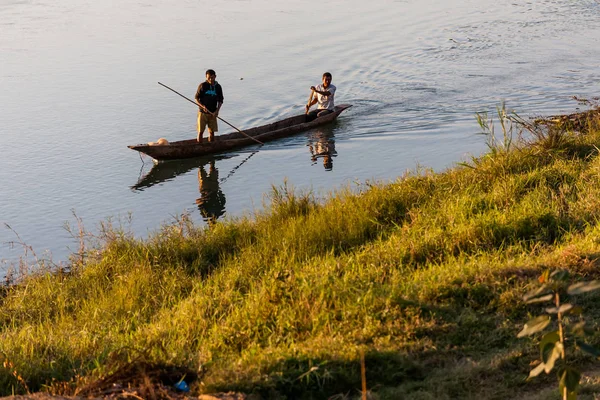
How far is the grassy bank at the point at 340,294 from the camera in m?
4.96

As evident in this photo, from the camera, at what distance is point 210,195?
14672 mm

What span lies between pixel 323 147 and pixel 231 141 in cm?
202

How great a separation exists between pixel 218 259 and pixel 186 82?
13.7 m

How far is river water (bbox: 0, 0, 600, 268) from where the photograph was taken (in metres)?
14.7

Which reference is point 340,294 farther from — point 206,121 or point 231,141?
point 231,141

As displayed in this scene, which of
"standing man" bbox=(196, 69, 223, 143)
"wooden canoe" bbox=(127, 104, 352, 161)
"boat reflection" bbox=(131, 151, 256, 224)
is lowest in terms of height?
"boat reflection" bbox=(131, 151, 256, 224)

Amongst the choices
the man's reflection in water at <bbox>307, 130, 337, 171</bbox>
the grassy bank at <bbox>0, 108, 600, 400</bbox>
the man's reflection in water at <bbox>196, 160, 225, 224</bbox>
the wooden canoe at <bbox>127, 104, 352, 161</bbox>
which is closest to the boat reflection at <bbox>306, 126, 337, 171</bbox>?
the man's reflection in water at <bbox>307, 130, 337, 171</bbox>

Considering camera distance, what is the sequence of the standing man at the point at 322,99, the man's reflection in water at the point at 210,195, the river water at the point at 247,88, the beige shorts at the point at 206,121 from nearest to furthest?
the man's reflection in water at the point at 210,195 → the river water at the point at 247,88 → the beige shorts at the point at 206,121 → the standing man at the point at 322,99

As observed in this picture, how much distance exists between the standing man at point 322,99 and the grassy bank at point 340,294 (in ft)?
25.6

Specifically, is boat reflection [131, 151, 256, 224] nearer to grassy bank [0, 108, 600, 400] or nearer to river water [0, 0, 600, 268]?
river water [0, 0, 600, 268]

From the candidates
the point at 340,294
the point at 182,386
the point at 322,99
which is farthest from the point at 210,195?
the point at 182,386

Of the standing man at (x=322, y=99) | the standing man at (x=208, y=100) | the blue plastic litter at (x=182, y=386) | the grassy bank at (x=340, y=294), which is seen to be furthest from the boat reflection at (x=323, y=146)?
the blue plastic litter at (x=182, y=386)

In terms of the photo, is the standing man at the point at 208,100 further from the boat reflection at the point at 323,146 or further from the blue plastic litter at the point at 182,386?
the blue plastic litter at the point at 182,386

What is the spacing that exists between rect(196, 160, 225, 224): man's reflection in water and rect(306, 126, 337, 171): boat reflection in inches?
82.8
